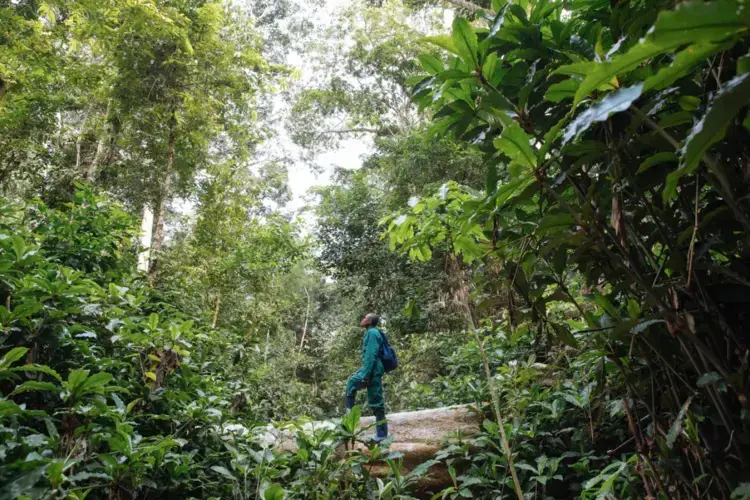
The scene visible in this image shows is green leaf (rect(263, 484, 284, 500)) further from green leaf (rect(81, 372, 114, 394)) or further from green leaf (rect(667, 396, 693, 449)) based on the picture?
green leaf (rect(667, 396, 693, 449))

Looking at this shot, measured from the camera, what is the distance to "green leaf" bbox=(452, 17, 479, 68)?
125 cm

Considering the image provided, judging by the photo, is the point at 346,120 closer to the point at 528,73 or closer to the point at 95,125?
the point at 95,125

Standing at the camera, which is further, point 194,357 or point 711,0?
point 194,357

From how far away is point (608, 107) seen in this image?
797 millimetres

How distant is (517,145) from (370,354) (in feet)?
11.4

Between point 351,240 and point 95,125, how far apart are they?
4978 mm

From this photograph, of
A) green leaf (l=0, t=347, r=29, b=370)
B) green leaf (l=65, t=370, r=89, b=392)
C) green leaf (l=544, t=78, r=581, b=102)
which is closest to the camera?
green leaf (l=544, t=78, r=581, b=102)

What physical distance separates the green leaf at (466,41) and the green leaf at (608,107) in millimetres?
507

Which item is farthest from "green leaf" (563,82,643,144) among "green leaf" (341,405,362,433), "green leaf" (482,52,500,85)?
"green leaf" (341,405,362,433)

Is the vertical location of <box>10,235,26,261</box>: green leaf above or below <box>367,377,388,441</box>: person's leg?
above

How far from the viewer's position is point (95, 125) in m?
7.62

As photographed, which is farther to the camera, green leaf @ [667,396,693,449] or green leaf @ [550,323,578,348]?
green leaf @ [550,323,578,348]

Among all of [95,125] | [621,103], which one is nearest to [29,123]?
[95,125]

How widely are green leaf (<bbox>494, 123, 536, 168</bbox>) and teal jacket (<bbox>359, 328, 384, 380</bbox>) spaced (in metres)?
3.42
